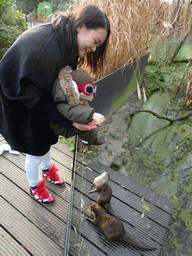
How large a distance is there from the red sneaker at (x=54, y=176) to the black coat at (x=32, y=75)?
673 mm

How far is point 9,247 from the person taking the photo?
1337 millimetres

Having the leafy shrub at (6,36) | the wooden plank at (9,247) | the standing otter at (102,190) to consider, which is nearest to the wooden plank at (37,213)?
the wooden plank at (9,247)

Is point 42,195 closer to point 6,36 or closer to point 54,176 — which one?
point 54,176

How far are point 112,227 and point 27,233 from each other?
0.67 m

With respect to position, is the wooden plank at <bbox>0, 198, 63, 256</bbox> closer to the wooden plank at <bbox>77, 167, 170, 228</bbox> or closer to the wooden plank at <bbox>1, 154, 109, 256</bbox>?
the wooden plank at <bbox>1, 154, 109, 256</bbox>

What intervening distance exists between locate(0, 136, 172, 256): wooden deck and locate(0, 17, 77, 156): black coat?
0.77 metres

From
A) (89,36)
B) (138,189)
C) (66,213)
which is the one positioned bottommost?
(138,189)

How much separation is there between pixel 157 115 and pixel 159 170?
4.93 feet

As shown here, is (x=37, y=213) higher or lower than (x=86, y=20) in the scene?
lower

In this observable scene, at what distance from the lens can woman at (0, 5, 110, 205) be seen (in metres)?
0.92

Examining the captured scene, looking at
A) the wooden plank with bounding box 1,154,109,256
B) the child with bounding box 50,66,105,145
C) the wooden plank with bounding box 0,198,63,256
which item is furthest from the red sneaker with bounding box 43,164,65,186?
the child with bounding box 50,66,105,145

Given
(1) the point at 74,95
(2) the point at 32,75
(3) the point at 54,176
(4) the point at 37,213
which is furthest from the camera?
(3) the point at 54,176

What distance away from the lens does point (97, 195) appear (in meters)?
1.75

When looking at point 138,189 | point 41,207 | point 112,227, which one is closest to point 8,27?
point 41,207
